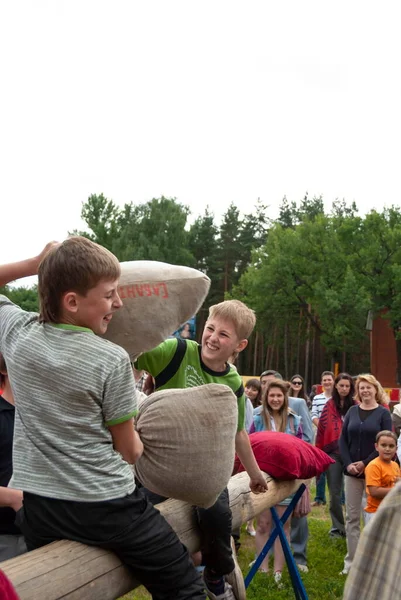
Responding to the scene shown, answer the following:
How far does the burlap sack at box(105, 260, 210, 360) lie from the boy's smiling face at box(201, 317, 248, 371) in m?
0.45

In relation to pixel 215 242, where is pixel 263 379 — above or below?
below

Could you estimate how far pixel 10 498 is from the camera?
2.73 metres

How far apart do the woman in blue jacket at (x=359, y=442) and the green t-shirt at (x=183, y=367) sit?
4.23m

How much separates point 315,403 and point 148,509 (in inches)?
335

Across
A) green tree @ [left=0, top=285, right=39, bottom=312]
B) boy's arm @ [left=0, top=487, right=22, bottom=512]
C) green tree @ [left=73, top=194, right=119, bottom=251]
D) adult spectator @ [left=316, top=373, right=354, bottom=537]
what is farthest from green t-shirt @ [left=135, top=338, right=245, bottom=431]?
green tree @ [left=0, top=285, right=39, bottom=312]

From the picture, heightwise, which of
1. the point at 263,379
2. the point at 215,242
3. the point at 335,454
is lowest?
the point at 335,454

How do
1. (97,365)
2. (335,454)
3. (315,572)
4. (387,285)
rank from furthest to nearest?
(387,285) < (335,454) < (315,572) < (97,365)

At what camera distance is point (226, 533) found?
3.01 metres

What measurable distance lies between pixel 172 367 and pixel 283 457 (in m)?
1.77

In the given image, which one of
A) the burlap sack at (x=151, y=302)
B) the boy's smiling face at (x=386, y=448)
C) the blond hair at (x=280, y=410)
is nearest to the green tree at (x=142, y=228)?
the blond hair at (x=280, y=410)

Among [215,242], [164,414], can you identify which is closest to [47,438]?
[164,414]

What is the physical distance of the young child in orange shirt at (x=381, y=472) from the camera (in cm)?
616

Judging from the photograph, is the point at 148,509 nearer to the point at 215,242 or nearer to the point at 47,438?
the point at 47,438

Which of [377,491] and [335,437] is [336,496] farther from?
[377,491]
